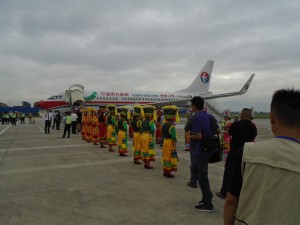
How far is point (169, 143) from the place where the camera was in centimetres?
692

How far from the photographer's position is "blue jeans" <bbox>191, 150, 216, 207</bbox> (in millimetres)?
4855

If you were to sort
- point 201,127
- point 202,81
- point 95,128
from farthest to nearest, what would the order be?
point 202,81, point 95,128, point 201,127

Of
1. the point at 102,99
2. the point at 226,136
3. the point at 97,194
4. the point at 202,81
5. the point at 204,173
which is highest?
the point at 202,81

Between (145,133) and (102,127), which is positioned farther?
(102,127)

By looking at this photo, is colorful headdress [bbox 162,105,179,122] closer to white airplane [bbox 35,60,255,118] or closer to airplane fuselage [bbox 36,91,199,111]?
white airplane [bbox 35,60,255,118]

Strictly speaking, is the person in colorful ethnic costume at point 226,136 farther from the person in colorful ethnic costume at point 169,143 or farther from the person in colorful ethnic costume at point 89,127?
the person in colorful ethnic costume at point 89,127

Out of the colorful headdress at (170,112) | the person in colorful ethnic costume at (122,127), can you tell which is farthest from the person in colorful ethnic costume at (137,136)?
the colorful headdress at (170,112)

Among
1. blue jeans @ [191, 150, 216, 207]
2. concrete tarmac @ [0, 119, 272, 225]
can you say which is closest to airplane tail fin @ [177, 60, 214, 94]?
concrete tarmac @ [0, 119, 272, 225]

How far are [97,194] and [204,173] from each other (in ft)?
7.71

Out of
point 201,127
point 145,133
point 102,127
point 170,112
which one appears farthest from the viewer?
point 102,127

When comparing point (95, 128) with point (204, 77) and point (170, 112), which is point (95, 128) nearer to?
point (170, 112)

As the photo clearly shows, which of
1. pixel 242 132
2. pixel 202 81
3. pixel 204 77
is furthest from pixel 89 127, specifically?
pixel 204 77

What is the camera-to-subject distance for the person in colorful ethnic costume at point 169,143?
689cm

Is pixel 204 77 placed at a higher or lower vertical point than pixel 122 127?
higher
